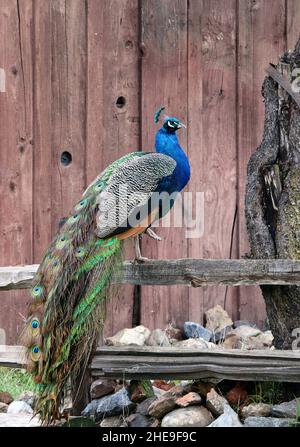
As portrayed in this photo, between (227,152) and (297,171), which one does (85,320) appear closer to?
(297,171)

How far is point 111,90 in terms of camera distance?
6215 mm

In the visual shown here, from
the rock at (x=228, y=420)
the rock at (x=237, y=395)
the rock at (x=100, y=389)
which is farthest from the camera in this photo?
the rock at (x=100, y=389)

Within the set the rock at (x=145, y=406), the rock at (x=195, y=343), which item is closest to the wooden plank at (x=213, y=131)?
the rock at (x=195, y=343)

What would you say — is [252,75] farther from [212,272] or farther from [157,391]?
[157,391]

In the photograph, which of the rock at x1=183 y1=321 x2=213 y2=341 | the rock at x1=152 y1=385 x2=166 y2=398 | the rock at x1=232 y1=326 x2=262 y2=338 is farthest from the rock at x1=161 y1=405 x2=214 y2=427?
the rock at x1=183 y1=321 x2=213 y2=341

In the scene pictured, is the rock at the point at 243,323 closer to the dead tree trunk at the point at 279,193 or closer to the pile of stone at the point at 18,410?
the dead tree trunk at the point at 279,193

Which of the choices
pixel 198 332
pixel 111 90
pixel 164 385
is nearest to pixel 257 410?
pixel 164 385

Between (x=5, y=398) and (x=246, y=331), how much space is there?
5.79ft

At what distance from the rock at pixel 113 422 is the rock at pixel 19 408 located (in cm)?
52

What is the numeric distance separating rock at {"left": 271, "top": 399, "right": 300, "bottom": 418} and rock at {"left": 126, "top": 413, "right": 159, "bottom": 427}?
2.08ft

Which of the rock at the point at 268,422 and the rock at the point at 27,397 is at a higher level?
the rock at the point at 268,422

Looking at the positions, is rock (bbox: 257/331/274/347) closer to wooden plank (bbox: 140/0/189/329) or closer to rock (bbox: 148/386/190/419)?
wooden plank (bbox: 140/0/189/329)

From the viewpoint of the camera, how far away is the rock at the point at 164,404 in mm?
4441

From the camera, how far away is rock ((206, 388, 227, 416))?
436 centimetres
